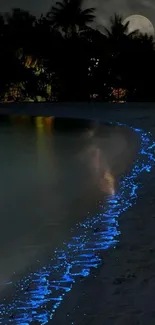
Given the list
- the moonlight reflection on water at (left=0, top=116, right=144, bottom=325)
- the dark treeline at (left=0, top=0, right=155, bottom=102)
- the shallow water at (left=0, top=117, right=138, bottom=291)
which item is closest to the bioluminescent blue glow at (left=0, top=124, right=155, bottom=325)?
the moonlight reflection on water at (left=0, top=116, right=144, bottom=325)

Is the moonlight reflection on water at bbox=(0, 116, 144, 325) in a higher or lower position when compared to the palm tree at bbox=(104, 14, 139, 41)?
lower

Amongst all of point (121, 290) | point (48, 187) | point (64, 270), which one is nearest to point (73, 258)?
point (64, 270)

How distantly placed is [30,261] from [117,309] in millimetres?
1273

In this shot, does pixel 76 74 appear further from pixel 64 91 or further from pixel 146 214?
pixel 146 214

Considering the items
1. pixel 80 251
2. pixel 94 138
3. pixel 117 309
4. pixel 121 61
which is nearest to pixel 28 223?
pixel 80 251

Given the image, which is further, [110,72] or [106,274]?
[110,72]

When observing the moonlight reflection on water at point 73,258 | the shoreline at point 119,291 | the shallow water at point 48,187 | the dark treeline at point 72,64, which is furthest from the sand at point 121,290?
the dark treeline at point 72,64

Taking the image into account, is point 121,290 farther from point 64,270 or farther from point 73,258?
point 73,258

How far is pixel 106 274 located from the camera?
12.1 ft

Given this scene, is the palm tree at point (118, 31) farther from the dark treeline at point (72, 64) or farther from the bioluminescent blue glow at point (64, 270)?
the bioluminescent blue glow at point (64, 270)

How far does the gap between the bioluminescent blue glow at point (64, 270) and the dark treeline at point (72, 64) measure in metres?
30.7

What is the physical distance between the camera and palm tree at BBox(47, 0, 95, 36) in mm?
39500

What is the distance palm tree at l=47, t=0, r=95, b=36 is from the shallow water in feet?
88.6

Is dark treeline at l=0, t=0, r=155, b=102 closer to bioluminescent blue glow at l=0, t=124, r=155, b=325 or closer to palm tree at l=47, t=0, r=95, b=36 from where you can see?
palm tree at l=47, t=0, r=95, b=36
